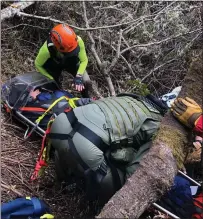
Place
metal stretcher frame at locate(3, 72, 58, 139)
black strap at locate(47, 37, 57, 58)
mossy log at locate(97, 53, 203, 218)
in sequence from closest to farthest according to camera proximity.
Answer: mossy log at locate(97, 53, 203, 218), metal stretcher frame at locate(3, 72, 58, 139), black strap at locate(47, 37, 57, 58)

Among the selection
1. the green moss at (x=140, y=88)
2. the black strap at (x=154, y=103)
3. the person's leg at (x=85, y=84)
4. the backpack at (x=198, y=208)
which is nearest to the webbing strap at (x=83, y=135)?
the black strap at (x=154, y=103)

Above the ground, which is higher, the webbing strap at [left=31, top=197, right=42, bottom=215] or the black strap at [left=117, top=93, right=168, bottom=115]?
the black strap at [left=117, top=93, right=168, bottom=115]

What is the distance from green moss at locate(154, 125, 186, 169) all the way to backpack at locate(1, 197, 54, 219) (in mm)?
1007

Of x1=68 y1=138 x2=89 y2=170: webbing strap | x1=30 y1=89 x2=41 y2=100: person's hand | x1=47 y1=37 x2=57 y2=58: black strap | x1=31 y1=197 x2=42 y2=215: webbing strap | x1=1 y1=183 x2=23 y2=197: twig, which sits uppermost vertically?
x1=47 y1=37 x2=57 y2=58: black strap

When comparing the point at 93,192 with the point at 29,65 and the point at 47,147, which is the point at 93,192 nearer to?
the point at 47,147

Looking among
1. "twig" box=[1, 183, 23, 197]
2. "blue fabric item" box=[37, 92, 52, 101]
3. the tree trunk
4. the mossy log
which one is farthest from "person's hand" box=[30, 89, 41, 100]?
the tree trunk

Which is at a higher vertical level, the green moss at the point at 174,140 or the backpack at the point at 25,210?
the green moss at the point at 174,140

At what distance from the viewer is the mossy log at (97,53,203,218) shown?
2.55 meters

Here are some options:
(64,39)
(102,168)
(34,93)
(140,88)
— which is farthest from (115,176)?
(64,39)

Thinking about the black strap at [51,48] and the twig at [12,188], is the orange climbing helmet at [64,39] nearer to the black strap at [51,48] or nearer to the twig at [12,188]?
the black strap at [51,48]

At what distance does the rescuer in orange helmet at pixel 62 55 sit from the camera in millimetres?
4832

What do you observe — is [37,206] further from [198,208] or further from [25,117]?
[25,117]

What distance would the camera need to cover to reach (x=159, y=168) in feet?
9.07

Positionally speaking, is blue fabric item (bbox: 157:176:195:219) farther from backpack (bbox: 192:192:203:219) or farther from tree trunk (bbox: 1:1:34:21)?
tree trunk (bbox: 1:1:34:21)
